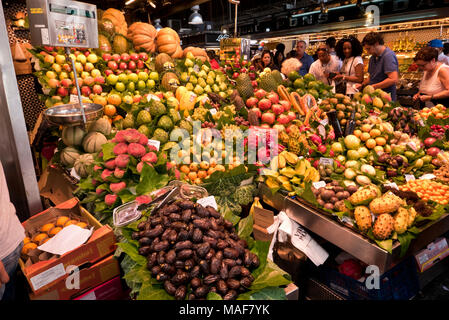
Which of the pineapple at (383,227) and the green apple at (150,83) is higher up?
the green apple at (150,83)

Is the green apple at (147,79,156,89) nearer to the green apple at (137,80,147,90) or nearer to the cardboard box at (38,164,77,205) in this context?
the green apple at (137,80,147,90)

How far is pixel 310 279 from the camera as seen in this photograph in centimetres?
224

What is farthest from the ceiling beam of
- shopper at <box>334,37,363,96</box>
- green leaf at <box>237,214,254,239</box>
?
green leaf at <box>237,214,254,239</box>

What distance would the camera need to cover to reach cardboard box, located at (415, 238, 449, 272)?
7.34 ft

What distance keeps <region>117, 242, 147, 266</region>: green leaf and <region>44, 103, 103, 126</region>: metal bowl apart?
1.19 m

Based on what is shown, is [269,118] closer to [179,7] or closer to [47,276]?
[47,276]

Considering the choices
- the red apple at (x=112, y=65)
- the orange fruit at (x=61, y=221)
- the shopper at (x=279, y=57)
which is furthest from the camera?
the shopper at (x=279, y=57)

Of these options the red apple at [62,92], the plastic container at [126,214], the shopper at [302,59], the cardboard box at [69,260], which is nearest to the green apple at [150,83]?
the red apple at [62,92]

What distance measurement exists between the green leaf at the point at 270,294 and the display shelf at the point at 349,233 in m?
0.72

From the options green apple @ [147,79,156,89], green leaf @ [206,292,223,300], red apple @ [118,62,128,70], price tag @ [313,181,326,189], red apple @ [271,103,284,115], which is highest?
red apple @ [118,62,128,70]

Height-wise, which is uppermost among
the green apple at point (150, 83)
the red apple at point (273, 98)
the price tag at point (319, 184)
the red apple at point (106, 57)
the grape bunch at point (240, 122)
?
the red apple at point (106, 57)

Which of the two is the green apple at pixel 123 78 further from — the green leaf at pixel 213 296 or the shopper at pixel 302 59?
the shopper at pixel 302 59

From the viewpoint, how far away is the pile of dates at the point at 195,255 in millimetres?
1330
